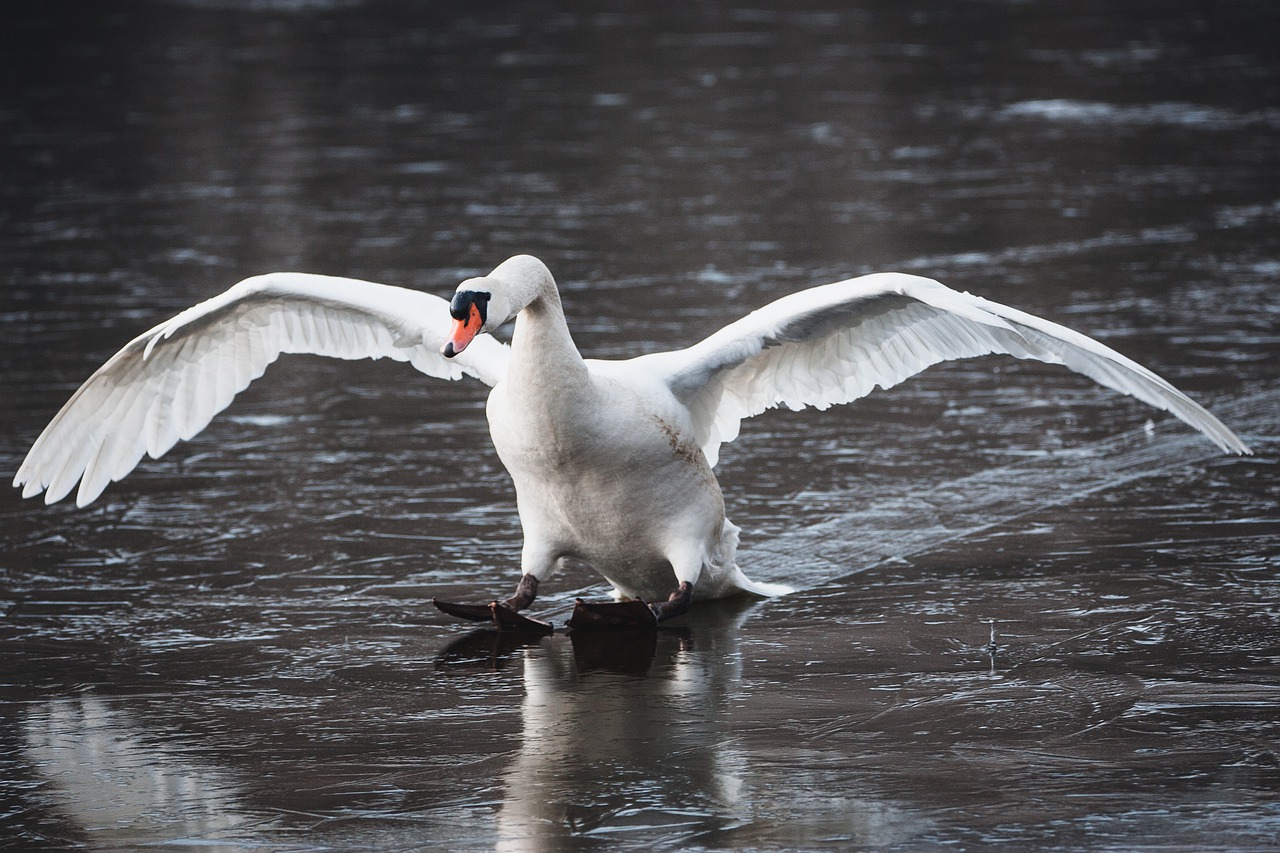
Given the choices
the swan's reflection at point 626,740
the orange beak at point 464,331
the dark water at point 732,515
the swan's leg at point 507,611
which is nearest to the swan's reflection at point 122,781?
the dark water at point 732,515

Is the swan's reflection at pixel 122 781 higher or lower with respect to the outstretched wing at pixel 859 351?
lower

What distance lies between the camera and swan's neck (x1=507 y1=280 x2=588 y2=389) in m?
7.03

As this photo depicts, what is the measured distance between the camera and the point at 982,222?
51.0ft

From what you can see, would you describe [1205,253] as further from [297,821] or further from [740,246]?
[297,821]

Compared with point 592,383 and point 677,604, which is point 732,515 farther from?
point 592,383

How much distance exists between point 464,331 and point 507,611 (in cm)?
114

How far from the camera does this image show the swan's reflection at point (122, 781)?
5.39m

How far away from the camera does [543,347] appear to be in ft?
23.1

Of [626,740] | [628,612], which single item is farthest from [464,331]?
[626,740]

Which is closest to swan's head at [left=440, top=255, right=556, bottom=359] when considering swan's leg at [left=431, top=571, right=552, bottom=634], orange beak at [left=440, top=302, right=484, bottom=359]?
orange beak at [left=440, top=302, right=484, bottom=359]

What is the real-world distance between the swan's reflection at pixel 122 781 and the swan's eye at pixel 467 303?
167 centimetres

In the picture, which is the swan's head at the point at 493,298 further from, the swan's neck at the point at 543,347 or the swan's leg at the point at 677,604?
the swan's leg at the point at 677,604

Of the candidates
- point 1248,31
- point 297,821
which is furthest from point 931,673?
point 1248,31

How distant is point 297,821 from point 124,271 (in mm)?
10233
